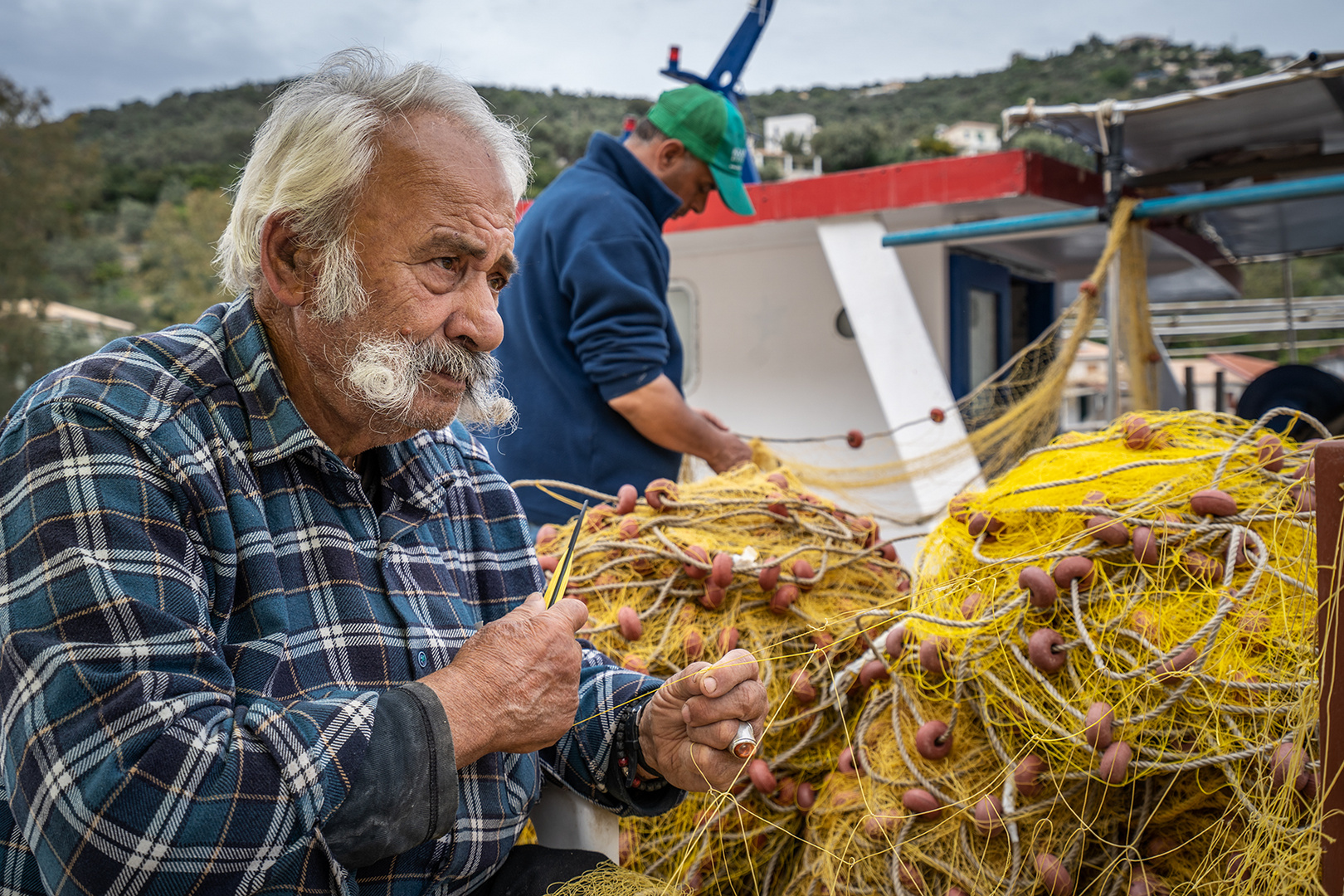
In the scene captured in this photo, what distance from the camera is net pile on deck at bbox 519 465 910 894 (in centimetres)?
206

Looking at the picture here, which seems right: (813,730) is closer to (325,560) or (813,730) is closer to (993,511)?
(993,511)

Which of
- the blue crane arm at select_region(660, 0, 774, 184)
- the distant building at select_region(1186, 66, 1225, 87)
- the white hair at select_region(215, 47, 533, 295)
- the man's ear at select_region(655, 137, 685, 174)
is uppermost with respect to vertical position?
the distant building at select_region(1186, 66, 1225, 87)

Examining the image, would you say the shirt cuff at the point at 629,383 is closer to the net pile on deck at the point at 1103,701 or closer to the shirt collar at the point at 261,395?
the net pile on deck at the point at 1103,701

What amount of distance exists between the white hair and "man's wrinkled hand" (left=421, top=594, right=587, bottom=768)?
1.78ft

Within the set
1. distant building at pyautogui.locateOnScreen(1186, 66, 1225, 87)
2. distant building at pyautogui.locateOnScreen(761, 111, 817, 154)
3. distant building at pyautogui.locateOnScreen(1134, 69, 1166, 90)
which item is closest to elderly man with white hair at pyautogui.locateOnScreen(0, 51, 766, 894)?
distant building at pyautogui.locateOnScreen(761, 111, 817, 154)

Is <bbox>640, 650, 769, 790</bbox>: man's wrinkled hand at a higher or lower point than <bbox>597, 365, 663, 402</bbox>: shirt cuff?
lower

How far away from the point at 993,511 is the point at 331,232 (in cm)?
139

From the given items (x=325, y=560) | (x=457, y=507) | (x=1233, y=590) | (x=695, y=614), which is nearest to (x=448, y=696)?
(x=325, y=560)

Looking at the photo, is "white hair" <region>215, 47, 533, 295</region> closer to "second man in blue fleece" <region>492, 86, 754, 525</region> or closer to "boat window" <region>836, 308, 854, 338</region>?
"second man in blue fleece" <region>492, 86, 754, 525</region>

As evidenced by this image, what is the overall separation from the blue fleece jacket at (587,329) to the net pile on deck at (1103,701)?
1275 millimetres

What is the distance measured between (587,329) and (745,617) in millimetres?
1129

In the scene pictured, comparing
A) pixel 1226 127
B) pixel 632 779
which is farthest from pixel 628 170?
pixel 1226 127

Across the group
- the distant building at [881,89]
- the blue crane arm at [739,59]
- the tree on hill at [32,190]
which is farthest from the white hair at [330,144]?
the distant building at [881,89]

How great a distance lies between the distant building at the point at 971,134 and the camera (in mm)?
42125
